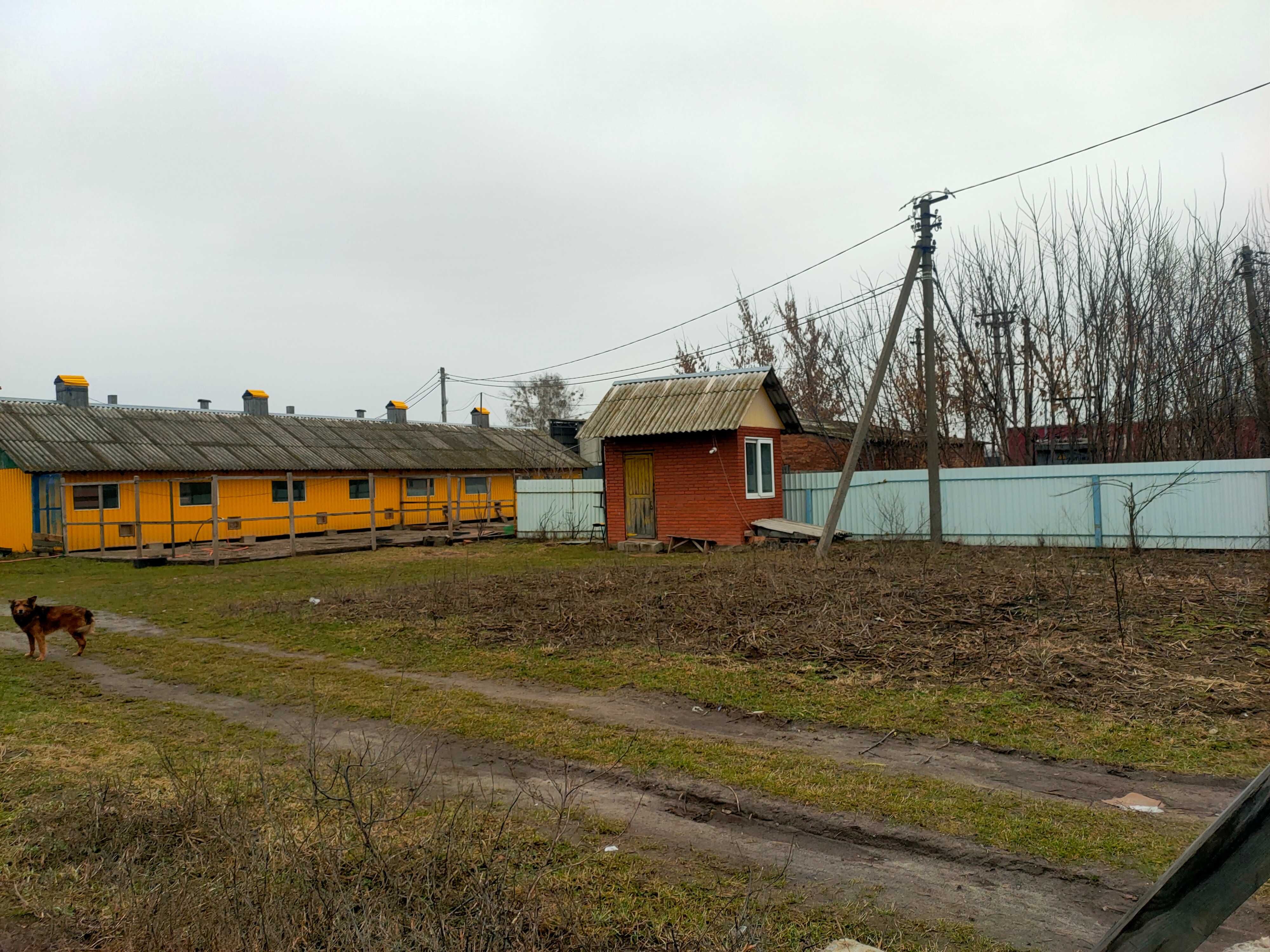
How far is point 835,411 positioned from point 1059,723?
20190 mm

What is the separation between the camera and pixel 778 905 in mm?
3369

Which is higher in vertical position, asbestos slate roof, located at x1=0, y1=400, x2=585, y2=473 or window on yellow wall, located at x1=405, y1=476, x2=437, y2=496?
asbestos slate roof, located at x1=0, y1=400, x2=585, y2=473

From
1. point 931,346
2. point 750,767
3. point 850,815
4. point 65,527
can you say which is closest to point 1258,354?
point 931,346

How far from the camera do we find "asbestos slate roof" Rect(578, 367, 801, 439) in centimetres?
1952

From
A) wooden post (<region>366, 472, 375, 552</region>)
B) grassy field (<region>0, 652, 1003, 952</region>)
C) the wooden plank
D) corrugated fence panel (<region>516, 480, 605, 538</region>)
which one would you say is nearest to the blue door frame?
wooden post (<region>366, 472, 375, 552</region>)

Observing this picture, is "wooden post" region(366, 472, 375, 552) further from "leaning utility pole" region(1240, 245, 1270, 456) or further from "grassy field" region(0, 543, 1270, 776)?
"leaning utility pole" region(1240, 245, 1270, 456)

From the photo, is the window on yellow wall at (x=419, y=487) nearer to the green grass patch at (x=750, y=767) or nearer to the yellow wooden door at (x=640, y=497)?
the yellow wooden door at (x=640, y=497)

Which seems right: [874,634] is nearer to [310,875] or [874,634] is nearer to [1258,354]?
[310,875]

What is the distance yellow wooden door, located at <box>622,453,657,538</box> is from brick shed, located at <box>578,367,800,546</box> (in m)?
0.02

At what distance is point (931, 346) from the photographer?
16.3 meters

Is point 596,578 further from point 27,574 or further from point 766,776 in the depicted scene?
point 27,574

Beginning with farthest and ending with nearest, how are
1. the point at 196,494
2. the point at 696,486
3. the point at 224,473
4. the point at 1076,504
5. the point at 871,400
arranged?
the point at 224,473, the point at 196,494, the point at 696,486, the point at 1076,504, the point at 871,400

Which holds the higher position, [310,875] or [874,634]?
[310,875]

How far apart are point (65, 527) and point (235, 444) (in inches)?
266
